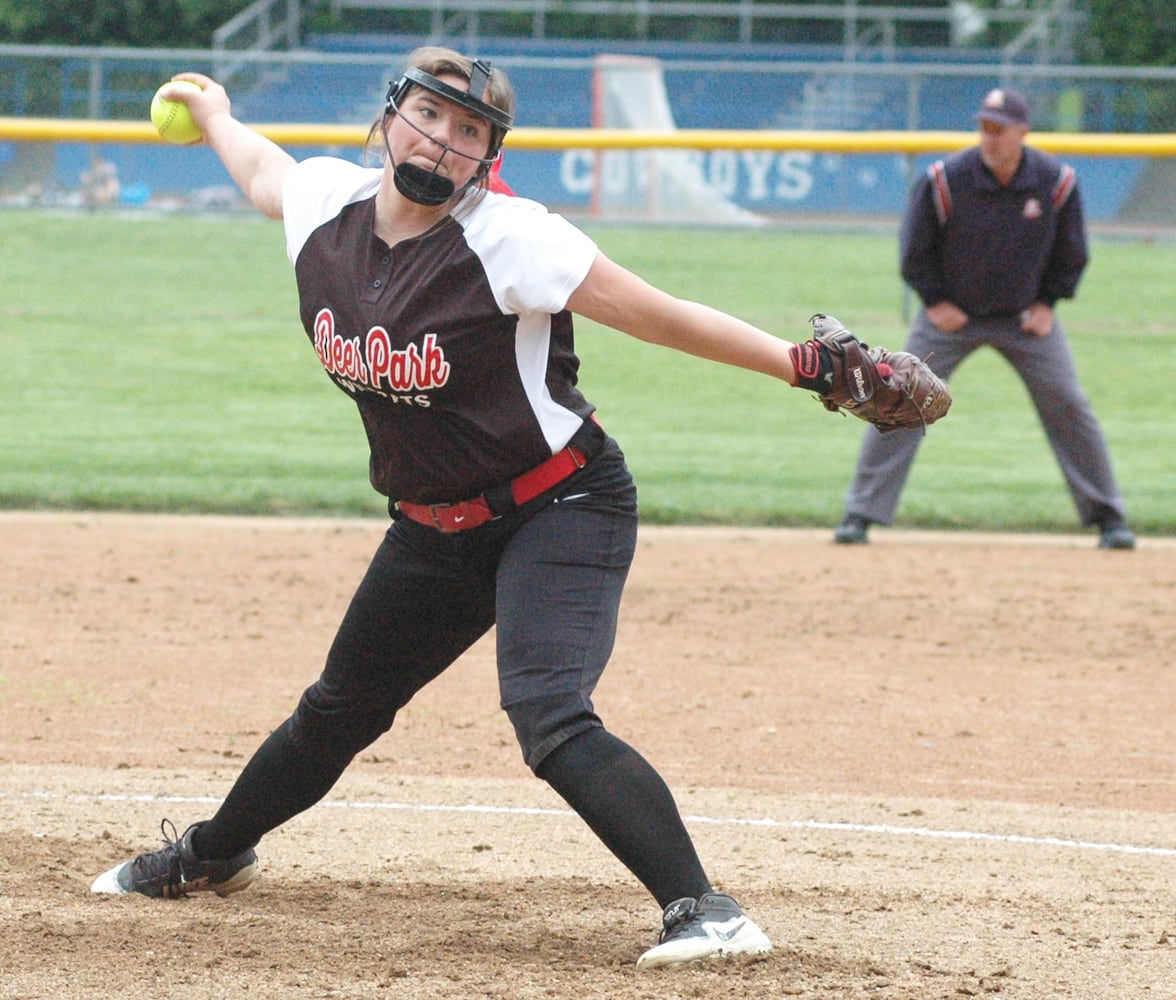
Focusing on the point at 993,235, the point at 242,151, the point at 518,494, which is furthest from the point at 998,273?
the point at 518,494

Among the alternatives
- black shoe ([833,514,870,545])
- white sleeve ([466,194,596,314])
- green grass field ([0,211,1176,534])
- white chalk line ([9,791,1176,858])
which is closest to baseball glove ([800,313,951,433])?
white sleeve ([466,194,596,314])

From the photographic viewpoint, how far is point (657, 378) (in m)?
14.1

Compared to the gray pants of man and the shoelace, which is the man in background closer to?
the gray pants of man

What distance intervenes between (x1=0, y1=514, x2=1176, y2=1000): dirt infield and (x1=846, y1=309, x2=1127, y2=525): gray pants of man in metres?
0.33

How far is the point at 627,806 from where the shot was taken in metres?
3.39

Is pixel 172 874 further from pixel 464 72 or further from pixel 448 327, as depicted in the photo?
pixel 464 72

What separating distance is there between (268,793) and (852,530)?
17.9 ft

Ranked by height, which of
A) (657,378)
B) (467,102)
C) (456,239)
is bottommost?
(657,378)

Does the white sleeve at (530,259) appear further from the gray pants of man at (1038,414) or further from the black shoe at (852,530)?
the black shoe at (852,530)

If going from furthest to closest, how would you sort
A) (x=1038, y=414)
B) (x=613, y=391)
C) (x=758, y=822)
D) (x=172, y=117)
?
1. (x=613, y=391)
2. (x=1038, y=414)
3. (x=758, y=822)
4. (x=172, y=117)

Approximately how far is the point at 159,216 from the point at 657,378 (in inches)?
210

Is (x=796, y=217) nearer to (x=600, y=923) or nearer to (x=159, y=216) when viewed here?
A: (x=159, y=216)

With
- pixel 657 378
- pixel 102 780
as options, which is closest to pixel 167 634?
pixel 102 780

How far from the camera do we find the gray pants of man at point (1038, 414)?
340 inches
